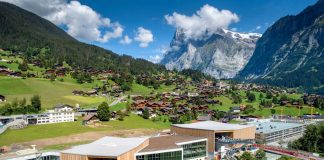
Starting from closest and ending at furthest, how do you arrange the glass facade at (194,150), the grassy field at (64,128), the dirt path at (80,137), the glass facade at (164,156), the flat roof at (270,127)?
1. the glass facade at (164,156)
2. the glass facade at (194,150)
3. the dirt path at (80,137)
4. the grassy field at (64,128)
5. the flat roof at (270,127)

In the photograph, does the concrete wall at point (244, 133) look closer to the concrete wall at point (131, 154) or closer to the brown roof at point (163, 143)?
the brown roof at point (163, 143)

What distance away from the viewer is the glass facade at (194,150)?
90375mm

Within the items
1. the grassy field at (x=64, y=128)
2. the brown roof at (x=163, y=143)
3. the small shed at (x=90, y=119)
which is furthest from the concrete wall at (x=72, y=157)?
the small shed at (x=90, y=119)

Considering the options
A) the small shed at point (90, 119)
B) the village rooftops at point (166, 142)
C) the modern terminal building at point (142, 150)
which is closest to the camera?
the modern terminal building at point (142, 150)

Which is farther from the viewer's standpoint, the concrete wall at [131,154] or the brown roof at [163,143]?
the brown roof at [163,143]

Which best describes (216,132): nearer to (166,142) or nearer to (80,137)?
(166,142)

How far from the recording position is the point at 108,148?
76.8 metres

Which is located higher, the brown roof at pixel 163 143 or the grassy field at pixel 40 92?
the grassy field at pixel 40 92

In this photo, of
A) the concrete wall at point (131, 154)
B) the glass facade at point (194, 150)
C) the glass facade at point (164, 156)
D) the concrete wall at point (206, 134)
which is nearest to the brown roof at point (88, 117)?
the concrete wall at point (206, 134)

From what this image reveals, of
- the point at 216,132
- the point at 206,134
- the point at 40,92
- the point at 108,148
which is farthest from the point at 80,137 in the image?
the point at 40,92

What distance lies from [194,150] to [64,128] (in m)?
56.7

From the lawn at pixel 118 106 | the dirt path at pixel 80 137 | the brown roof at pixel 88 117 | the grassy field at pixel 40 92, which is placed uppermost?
the grassy field at pixel 40 92

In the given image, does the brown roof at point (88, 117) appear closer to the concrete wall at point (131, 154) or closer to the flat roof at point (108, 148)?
the flat roof at point (108, 148)

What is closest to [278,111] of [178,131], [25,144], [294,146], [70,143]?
[294,146]
